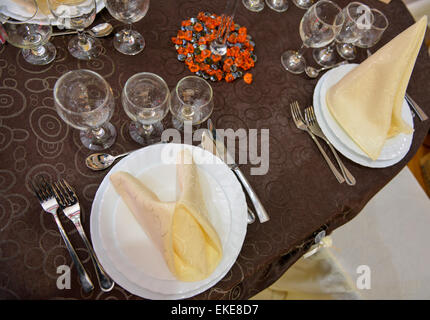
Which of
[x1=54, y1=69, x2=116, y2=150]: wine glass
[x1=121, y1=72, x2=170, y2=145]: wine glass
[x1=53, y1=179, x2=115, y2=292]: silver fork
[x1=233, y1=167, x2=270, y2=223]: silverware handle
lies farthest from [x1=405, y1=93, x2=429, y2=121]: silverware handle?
[x1=53, y1=179, x2=115, y2=292]: silver fork

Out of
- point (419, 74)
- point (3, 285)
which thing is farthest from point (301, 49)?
point (3, 285)

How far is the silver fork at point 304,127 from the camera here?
35.2 inches

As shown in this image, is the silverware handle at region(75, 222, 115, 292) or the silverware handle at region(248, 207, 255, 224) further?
the silverware handle at region(248, 207, 255, 224)

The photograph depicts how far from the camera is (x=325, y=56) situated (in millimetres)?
1062

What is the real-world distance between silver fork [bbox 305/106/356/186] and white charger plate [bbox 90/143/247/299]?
1.02 ft

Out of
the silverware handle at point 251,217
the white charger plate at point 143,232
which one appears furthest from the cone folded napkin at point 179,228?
the silverware handle at point 251,217

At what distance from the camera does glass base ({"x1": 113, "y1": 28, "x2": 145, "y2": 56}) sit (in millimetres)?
915

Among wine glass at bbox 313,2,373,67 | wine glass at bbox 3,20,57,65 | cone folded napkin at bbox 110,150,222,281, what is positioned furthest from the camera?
wine glass at bbox 313,2,373,67

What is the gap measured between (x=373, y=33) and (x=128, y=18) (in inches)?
28.5

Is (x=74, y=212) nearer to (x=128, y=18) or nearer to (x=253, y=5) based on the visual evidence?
(x=128, y=18)

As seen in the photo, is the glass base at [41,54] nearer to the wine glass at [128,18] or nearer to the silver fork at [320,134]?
the wine glass at [128,18]

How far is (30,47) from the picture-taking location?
0.79 m

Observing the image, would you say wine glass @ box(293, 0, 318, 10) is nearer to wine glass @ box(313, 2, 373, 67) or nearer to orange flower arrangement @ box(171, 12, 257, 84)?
wine glass @ box(313, 2, 373, 67)

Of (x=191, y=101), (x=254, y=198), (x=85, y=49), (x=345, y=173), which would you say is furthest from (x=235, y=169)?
(x=85, y=49)
